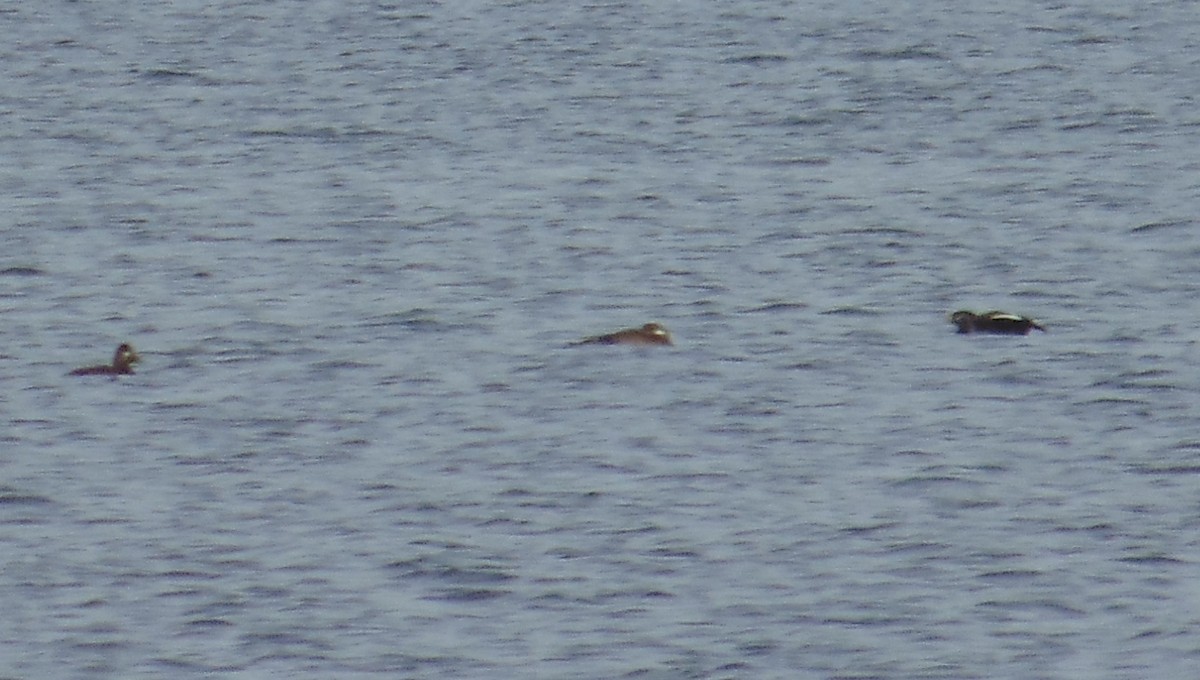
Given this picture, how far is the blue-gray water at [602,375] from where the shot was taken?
15789 mm

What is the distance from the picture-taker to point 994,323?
2267 centimetres

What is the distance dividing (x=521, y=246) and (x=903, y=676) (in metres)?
12.3

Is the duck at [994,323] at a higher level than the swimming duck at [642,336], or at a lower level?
lower

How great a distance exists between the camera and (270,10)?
46.5 metres

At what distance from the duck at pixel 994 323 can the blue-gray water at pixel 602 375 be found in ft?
0.50

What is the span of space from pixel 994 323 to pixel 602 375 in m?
3.13

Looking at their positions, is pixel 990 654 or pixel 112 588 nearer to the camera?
pixel 990 654

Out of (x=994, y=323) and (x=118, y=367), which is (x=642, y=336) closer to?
(x=994, y=323)

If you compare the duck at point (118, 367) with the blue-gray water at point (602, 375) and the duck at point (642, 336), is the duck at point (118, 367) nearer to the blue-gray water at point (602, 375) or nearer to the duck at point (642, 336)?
the blue-gray water at point (602, 375)

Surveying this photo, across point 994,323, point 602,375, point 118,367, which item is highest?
point 118,367

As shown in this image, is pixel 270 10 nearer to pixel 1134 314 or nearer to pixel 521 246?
pixel 521 246

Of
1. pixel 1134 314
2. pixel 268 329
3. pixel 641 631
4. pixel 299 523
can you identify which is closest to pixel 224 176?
pixel 268 329

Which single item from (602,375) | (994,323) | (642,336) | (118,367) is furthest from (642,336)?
(118,367)

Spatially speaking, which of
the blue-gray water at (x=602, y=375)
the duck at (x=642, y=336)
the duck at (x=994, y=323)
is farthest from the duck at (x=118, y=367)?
the duck at (x=994, y=323)
